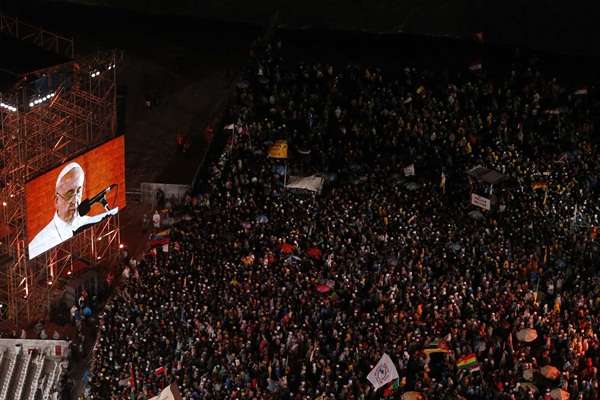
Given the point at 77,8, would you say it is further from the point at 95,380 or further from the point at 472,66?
the point at 95,380

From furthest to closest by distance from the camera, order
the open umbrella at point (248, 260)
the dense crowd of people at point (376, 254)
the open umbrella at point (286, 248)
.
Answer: the open umbrella at point (286, 248)
the open umbrella at point (248, 260)
the dense crowd of people at point (376, 254)

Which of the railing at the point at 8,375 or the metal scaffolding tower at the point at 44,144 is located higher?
the metal scaffolding tower at the point at 44,144

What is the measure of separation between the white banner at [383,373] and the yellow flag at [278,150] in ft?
63.2

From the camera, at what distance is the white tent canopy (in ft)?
251

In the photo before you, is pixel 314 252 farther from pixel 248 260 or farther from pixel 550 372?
pixel 550 372

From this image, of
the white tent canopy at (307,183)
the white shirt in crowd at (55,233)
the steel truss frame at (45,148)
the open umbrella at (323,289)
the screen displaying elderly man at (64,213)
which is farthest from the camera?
the white tent canopy at (307,183)

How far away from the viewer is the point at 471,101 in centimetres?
8275

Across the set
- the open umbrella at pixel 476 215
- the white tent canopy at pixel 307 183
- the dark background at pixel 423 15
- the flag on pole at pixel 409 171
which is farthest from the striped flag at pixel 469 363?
the dark background at pixel 423 15

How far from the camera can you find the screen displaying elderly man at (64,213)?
69.5m

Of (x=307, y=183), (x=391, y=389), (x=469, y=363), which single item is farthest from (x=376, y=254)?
(x=391, y=389)

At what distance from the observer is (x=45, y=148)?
70.1 meters

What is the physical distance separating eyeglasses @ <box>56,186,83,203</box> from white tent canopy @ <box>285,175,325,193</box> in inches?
437

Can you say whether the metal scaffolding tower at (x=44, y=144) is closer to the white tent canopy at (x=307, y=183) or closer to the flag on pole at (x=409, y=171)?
the white tent canopy at (x=307, y=183)

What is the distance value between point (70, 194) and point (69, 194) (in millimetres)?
72
